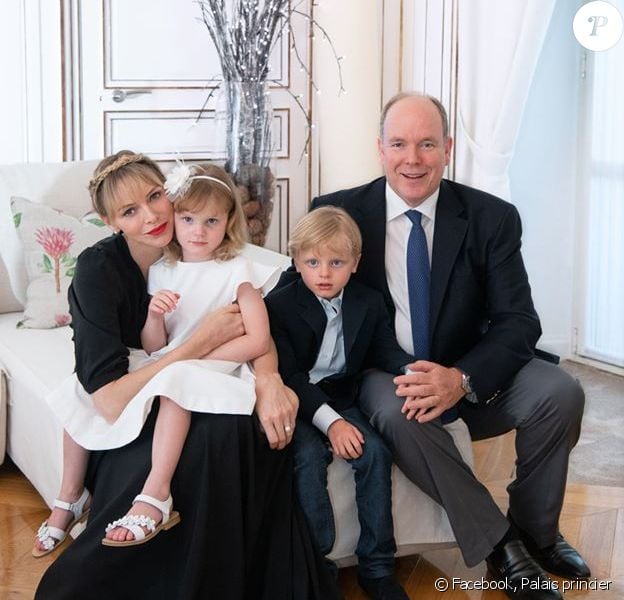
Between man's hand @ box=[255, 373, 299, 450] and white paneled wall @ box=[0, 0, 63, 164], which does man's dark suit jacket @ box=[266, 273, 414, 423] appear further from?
white paneled wall @ box=[0, 0, 63, 164]

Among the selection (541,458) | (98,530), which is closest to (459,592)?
(541,458)

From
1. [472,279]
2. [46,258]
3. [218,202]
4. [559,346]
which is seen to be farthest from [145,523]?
[559,346]

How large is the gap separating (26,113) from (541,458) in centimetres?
292

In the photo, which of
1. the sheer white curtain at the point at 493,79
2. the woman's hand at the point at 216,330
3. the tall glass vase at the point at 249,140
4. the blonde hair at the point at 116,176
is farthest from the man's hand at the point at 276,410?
the sheer white curtain at the point at 493,79

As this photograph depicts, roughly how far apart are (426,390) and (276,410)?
0.35 meters

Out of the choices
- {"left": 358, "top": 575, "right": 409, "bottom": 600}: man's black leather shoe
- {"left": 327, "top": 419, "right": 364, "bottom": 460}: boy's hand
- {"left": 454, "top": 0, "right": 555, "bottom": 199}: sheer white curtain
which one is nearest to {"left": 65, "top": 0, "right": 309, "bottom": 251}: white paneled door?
{"left": 454, "top": 0, "right": 555, "bottom": 199}: sheer white curtain

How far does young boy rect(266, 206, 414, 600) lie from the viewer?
2479 millimetres

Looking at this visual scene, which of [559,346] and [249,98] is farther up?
[249,98]

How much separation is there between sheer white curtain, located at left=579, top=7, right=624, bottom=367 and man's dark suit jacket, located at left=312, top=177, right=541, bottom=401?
190 cm

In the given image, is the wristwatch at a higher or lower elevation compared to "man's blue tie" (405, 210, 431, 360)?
lower

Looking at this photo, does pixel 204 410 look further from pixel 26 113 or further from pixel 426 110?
pixel 26 113

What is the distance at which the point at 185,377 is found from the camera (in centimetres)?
236

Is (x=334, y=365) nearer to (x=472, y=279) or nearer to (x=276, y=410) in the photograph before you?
(x=276, y=410)

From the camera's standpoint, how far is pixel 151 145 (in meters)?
4.84
